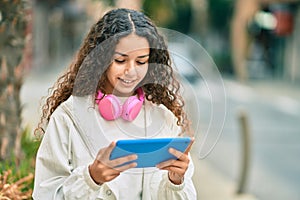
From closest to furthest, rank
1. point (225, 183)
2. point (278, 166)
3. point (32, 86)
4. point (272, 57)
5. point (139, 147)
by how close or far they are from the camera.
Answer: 1. point (139, 147)
2. point (225, 183)
3. point (278, 166)
4. point (32, 86)
5. point (272, 57)

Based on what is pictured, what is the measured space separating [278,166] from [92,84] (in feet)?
28.1

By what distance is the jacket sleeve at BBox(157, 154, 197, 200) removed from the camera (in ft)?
7.54

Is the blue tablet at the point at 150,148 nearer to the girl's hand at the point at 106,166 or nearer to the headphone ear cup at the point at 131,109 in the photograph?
the girl's hand at the point at 106,166

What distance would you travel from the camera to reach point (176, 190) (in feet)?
7.54

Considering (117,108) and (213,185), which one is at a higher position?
(117,108)

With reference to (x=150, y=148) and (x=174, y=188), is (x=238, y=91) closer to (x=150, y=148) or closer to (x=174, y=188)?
(x=174, y=188)

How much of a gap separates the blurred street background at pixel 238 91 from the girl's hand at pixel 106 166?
34 centimetres

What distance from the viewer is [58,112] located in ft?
7.63

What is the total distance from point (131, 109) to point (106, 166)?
9.6 inches

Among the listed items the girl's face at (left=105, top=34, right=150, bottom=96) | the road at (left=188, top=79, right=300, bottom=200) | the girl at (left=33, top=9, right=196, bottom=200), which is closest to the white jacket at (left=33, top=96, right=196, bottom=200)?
the girl at (left=33, top=9, right=196, bottom=200)

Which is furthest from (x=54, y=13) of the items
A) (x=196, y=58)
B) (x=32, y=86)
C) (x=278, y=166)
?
(x=196, y=58)

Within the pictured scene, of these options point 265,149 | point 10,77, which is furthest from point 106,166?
point 265,149

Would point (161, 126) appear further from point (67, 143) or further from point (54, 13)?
point (54, 13)

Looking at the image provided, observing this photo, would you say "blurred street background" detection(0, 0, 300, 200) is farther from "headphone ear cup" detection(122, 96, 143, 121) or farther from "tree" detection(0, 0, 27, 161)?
"headphone ear cup" detection(122, 96, 143, 121)
